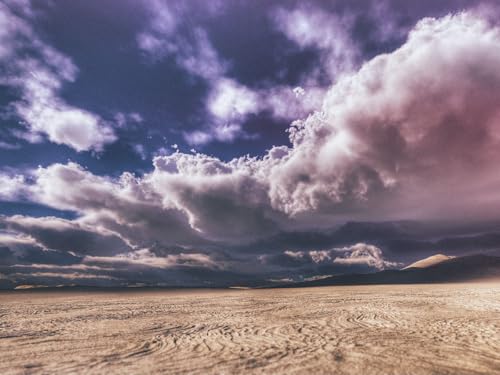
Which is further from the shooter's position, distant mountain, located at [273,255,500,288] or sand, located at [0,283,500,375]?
distant mountain, located at [273,255,500,288]

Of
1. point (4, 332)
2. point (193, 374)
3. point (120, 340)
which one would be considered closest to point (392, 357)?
point (193, 374)

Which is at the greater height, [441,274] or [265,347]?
[441,274]

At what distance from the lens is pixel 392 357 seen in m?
10.3

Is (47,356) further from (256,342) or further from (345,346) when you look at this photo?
(345,346)

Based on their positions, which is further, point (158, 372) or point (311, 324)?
point (311, 324)

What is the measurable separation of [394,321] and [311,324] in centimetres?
502

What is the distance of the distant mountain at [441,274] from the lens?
6344 inches

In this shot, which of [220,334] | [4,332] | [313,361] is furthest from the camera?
[4,332]

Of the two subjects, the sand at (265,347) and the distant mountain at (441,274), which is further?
the distant mountain at (441,274)

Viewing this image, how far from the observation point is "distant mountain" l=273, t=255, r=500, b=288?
529ft

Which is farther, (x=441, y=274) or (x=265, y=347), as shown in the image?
(x=441, y=274)

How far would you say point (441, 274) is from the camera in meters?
175

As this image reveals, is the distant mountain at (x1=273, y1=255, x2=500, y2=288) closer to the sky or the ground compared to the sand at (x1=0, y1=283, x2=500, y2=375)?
closer to the sky

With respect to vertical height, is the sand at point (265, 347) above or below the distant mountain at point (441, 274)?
below
